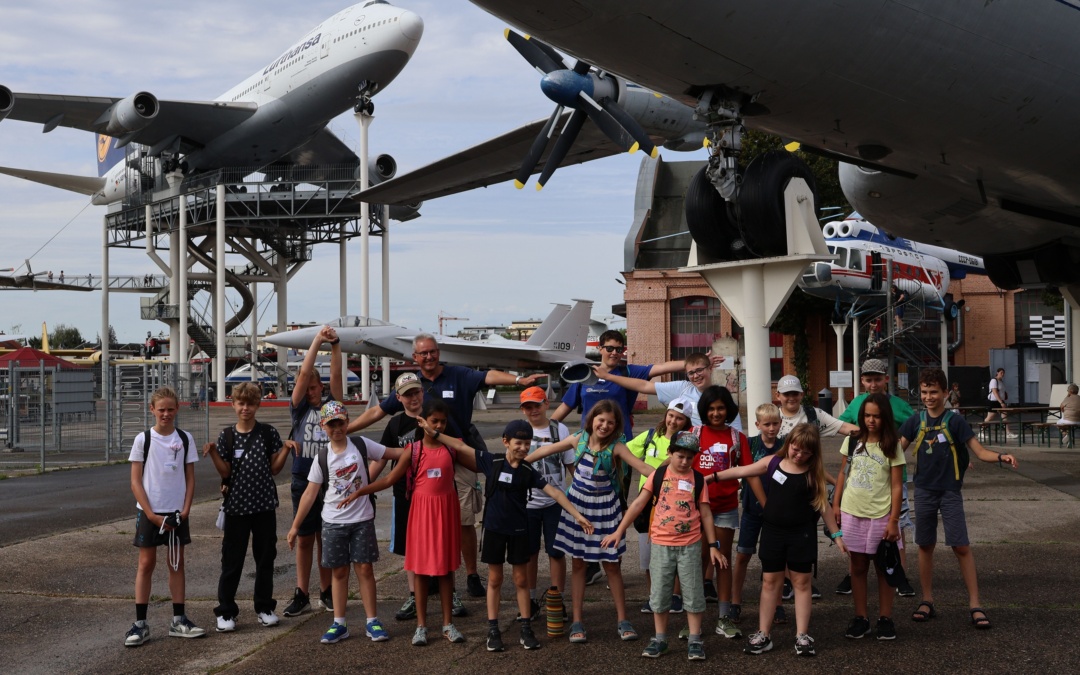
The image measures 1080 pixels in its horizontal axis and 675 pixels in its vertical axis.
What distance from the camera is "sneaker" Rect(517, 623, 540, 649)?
529cm

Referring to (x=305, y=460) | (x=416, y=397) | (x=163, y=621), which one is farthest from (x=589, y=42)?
(x=163, y=621)

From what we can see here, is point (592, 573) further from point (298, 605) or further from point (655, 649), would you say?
point (298, 605)

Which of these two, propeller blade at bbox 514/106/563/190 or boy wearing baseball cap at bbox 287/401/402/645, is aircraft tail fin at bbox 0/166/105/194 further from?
boy wearing baseball cap at bbox 287/401/402/645

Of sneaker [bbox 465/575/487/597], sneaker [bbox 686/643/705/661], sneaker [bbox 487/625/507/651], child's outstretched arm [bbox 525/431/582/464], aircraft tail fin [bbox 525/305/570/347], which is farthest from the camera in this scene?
aircraft tail fin [bbox 525/305/570/347]

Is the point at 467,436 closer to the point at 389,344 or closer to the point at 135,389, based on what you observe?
the point at 135,389

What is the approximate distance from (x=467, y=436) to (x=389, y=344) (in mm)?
23731

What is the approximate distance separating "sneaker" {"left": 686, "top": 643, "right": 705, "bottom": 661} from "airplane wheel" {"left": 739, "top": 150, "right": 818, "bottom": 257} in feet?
15.7

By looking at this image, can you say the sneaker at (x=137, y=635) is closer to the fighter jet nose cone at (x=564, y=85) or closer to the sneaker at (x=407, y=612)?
the sneaker at (x=407, y=612)

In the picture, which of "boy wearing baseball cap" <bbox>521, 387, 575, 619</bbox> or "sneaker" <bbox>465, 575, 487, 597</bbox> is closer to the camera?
"boy wearing baseball cap" <bbox>521, 387, 575, 619</bbox>

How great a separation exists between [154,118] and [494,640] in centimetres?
3666

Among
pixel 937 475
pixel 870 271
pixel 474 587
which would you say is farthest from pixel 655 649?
pixel 870 271

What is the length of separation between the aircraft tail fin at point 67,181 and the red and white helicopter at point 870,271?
40.9 meters

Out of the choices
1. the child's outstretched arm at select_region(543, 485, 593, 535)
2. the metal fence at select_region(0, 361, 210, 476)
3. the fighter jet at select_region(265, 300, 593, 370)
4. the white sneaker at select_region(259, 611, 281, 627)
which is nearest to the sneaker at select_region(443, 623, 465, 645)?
the child's outstretched arm at select_region(543, 485, 593, 535)

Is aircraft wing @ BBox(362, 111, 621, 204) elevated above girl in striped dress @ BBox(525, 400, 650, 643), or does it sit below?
above
